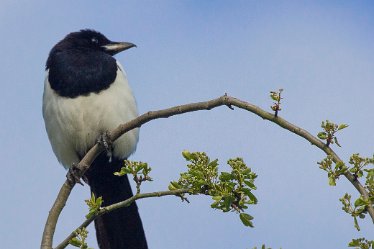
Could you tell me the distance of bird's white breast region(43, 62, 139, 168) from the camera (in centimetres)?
577

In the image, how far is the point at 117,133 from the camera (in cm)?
394

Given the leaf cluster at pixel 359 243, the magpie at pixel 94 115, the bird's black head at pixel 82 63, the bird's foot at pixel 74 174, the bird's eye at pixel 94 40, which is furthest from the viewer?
the bird's eye at pixel 94 40

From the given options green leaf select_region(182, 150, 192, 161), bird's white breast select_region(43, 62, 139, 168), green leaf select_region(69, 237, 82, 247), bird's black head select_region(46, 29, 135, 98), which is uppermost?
bird's black head select_region(46, 29, 135, 98)

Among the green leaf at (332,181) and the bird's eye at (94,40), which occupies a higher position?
the bird's eye at (94,40)

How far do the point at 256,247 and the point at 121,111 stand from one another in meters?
3.18

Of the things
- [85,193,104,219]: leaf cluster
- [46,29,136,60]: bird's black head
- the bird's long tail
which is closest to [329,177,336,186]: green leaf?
[85,193,104,219]: leaf cluster

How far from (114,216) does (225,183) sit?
253 cm

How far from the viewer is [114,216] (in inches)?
219

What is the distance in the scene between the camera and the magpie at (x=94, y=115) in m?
5.75

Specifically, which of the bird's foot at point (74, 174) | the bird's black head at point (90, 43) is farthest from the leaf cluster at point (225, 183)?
the bird's black head at point (90, 43)

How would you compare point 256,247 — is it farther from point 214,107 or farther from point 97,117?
point 97,117

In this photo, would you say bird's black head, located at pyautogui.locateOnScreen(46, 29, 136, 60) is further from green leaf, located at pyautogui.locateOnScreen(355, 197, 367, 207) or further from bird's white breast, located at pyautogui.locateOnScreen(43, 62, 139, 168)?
green leaf, located at pyautogui.locateOnScreen(355, 197, 367, 207)

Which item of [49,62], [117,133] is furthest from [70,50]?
[117,133]

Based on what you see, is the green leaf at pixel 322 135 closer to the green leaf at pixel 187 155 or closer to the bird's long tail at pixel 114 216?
the green leaf at pixel 187 155
